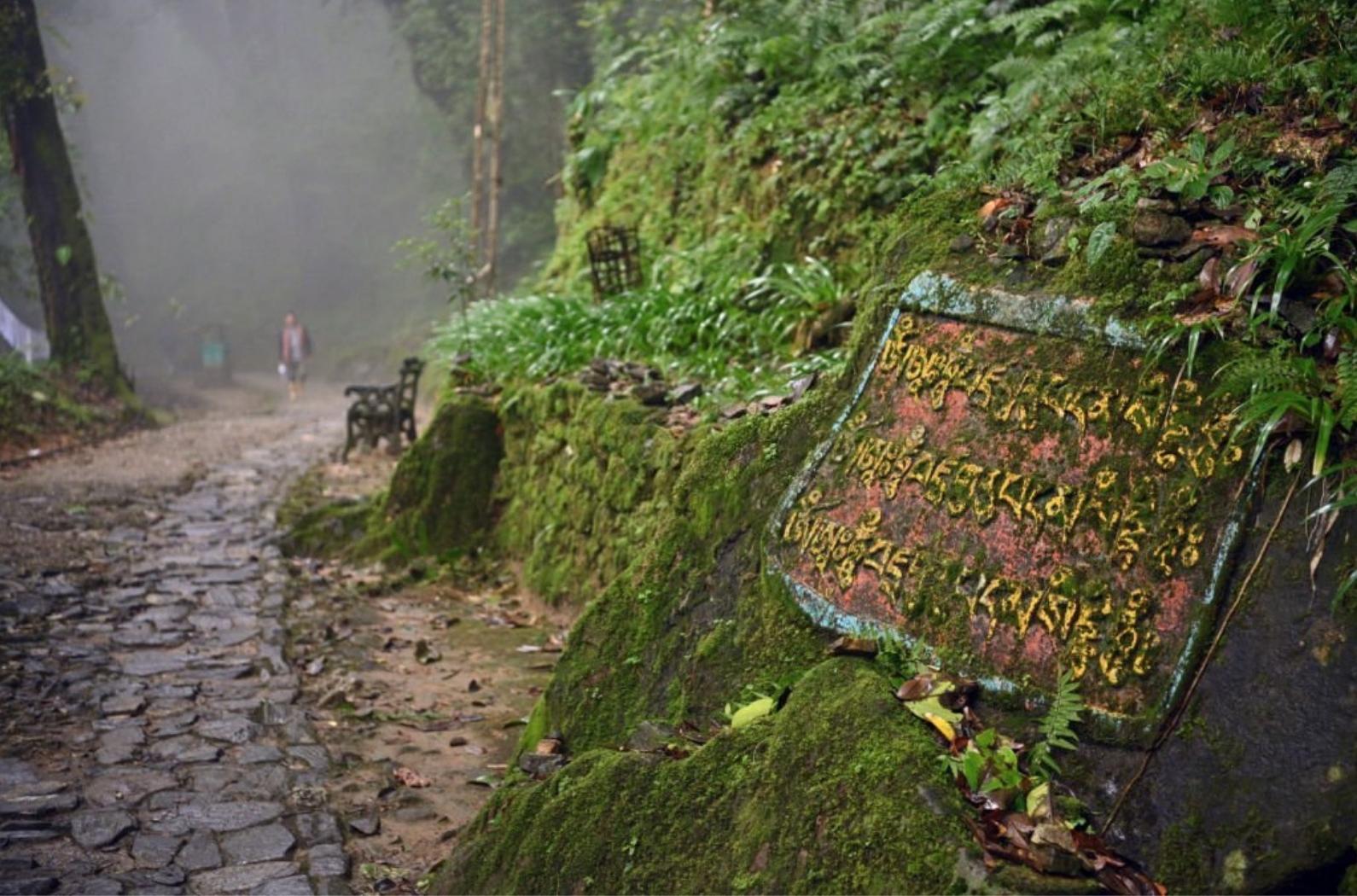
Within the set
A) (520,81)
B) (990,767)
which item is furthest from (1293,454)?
(520,81)

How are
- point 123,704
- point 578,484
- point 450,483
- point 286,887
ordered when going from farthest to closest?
point 450,483 → point 578,484 → point 123,704 → point 286,887

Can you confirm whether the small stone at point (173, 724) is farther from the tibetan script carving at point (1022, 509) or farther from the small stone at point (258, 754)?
the tibetan script carving at point (1022, 509)

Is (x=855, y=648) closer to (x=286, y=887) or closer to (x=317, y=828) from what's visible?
(x=286, y=887)

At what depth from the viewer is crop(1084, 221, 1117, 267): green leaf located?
3.35m

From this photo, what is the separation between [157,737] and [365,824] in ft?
4.23

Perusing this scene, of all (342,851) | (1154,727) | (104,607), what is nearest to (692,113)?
(104,607)

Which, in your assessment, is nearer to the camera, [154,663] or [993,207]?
[993,207]

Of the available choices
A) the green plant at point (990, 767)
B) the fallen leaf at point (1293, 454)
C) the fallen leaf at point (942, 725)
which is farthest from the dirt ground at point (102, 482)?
the fallen leaf at point (1293, 454)

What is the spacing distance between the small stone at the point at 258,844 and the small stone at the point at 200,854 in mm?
37

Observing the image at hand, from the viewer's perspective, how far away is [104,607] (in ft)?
22.7

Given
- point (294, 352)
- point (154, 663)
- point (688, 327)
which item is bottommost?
point (294, 352)

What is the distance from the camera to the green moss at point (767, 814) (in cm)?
265

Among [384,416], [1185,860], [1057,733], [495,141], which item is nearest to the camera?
[1185,860]

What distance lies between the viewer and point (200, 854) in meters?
4.15
